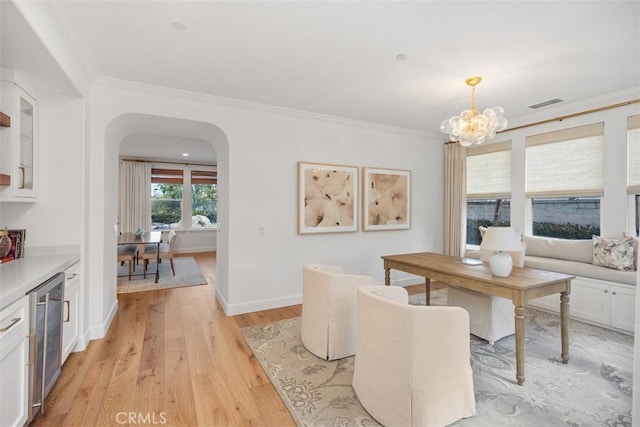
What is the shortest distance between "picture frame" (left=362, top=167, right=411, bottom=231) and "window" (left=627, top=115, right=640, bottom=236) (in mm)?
2581

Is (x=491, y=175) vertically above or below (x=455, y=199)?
above

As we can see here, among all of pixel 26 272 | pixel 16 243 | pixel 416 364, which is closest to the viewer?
pixel 416 364

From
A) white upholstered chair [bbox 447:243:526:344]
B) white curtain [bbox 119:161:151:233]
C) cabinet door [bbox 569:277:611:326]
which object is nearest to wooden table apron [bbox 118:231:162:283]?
white curtain [bbox 119:161:151:233]

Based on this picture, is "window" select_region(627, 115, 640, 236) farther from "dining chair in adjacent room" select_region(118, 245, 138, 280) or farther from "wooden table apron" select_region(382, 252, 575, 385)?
"dining chair in adjacent room" select_region(118, 245, 138, 280)

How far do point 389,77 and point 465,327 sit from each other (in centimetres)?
240

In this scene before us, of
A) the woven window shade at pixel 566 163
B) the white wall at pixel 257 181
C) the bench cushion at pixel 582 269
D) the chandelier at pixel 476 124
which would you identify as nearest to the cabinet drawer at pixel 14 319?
the white wall at pixel 257 181

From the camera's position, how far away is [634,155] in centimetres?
335

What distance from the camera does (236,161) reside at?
368 cm

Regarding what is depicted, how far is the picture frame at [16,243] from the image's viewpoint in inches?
94.7

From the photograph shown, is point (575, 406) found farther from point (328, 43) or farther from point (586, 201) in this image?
point (328, 43)

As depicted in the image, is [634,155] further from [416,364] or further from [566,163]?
[416,364]

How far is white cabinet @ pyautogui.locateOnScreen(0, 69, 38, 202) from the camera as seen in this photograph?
2125mm

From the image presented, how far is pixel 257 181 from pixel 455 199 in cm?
338

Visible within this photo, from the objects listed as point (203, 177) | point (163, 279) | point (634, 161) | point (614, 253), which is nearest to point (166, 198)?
point (203, 177)
